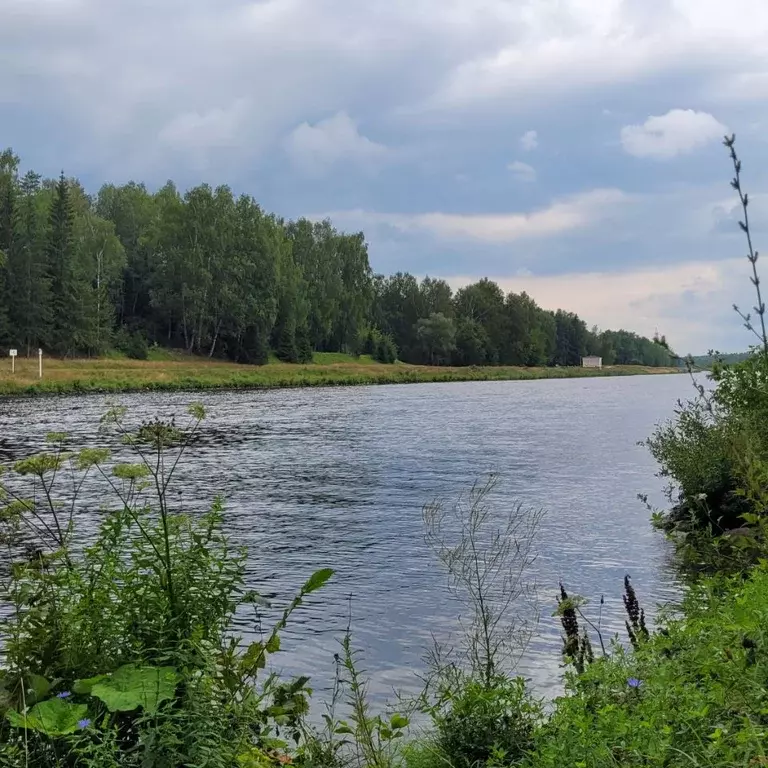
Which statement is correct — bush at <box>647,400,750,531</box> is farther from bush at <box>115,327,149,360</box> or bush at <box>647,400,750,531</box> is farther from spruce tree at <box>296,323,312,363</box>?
spruce tree at <box>296,323,312,363</box>

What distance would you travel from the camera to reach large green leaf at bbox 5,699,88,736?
4062 mm

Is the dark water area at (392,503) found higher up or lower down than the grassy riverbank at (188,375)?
lower down

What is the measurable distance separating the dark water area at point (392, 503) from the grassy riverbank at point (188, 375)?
18.4 meters

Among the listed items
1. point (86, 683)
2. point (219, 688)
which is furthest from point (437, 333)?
point (86, 683)

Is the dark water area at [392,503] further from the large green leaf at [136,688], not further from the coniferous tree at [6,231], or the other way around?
the coniferous tree at [6,231]

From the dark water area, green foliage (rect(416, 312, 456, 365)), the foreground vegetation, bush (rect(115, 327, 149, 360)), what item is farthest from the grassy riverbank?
the foreground vegetation

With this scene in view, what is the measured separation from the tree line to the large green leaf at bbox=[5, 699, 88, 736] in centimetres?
8142

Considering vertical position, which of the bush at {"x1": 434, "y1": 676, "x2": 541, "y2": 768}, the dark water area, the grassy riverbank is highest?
the grassy riverbank

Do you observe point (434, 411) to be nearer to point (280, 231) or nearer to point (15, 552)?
point (15, 552)

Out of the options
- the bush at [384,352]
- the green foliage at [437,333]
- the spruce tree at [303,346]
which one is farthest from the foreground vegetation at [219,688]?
the green foliage at [437,333]

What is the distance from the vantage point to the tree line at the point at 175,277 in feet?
295

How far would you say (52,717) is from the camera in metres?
4.21

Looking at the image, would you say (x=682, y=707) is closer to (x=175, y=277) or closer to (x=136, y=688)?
(x=136, y=688)

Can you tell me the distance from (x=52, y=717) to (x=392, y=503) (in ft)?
53.8
